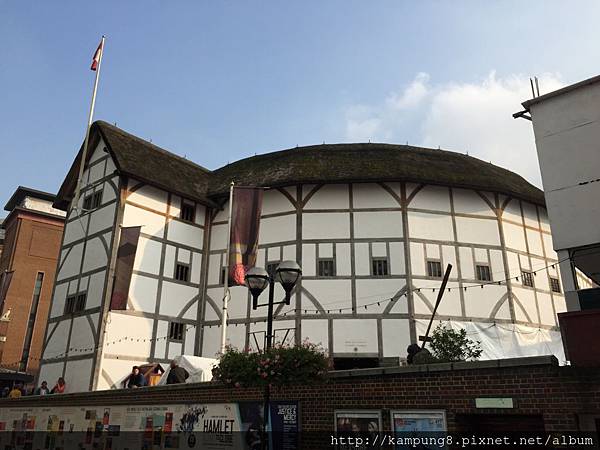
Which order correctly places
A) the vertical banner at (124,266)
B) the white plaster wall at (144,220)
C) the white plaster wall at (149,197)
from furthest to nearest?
1. the white plaster wall at (149,197)
2. the white plaster wall at (144,220)
3. the vertical banner at (124,266)

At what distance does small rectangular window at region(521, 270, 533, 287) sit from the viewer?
22.7 metres

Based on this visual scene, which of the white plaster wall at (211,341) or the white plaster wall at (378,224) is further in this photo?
the white plaster wall at (211,341)

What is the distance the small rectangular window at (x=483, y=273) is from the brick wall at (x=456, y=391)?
579 inches

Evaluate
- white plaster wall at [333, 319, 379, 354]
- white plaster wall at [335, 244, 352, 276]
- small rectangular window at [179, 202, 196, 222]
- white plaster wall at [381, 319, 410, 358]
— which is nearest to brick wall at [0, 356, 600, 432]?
white plaster wall at [333, 319, 379, 354]

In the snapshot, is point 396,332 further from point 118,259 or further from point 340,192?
point 118,259

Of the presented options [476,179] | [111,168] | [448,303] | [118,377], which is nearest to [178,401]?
[118,377]

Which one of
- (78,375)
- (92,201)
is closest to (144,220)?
(92,201)

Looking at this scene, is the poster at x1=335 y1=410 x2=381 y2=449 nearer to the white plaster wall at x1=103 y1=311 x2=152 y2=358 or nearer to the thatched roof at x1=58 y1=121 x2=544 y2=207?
the white plaster wall at x1=103 y1=311 x2=152 y2=358

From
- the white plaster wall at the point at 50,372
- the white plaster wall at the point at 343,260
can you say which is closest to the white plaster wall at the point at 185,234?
the white plaster wall at the point at 343,260

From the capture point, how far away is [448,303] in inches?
835

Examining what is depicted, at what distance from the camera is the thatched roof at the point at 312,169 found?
22953 millimetres

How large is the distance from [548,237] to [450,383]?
1997 cm

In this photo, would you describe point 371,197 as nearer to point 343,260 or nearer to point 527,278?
point 343,260

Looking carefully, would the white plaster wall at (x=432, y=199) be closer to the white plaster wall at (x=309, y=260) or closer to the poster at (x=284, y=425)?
the white plaster wall at (x=309, y=260)
